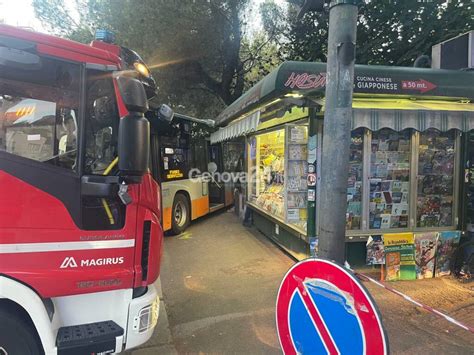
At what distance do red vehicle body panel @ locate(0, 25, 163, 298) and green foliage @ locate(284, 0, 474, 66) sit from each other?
32.9 feet

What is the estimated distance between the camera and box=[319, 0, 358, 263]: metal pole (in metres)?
2.68

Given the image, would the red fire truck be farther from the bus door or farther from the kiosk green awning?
the bus door

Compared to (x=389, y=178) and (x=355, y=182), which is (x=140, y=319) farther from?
(x=389, y=178)

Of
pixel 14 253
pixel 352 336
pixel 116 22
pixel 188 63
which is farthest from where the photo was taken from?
pixel 188 63

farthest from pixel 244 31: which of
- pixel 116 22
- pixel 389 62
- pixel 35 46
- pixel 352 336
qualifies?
pixel 352 336

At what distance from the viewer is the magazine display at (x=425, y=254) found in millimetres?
5656

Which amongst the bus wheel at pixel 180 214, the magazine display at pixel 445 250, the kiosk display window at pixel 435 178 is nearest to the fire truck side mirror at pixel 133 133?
the kiosk display window at pixel 435 178

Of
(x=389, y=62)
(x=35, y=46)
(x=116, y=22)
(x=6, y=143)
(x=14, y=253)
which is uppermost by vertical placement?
(x=116, y=22)

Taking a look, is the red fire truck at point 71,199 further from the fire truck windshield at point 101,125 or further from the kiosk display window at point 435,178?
the kiosk display window at point 435,178

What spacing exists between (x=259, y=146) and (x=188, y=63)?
7.03 meters

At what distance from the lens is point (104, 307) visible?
9.41 feet

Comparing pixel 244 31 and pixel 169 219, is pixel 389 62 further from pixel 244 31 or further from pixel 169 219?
pixel 169 219

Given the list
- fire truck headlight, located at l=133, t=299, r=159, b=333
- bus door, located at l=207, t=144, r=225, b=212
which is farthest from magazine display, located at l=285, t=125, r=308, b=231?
bus door, located at l=207, t=144, r=225, b=212

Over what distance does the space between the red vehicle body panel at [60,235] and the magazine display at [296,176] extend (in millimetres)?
3990
